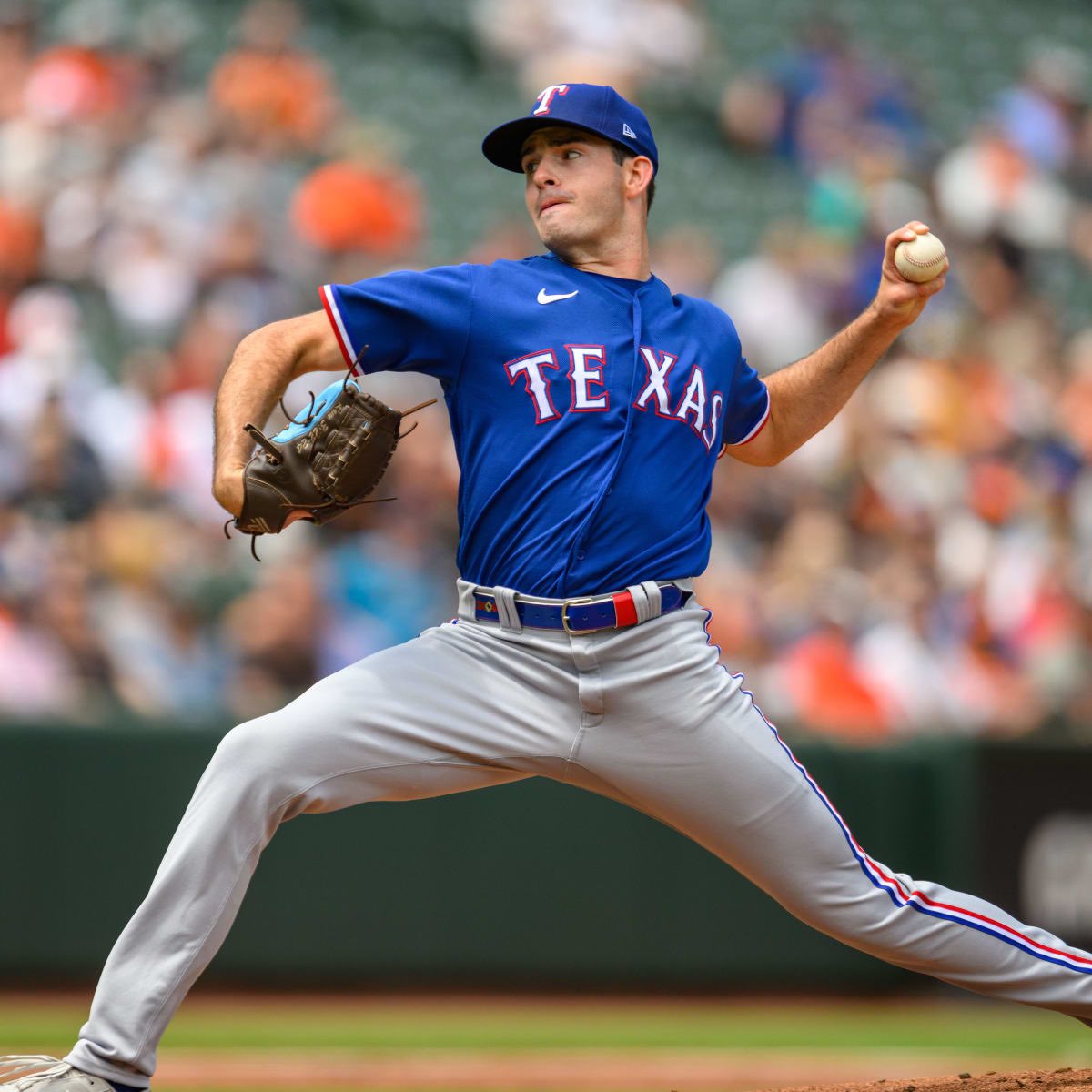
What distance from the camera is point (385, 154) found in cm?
978

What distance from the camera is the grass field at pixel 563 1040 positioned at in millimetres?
5207

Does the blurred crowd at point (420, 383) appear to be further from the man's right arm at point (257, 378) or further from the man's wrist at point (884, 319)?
the man's wrist at point (884, 319)

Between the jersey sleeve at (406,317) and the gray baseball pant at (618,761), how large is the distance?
470 millimetres

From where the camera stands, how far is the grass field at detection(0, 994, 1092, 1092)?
5.21 meters

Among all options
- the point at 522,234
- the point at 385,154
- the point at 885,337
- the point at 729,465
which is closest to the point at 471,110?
the point at 385,154

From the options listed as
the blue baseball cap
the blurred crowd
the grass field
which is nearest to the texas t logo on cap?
the blue baseball cap

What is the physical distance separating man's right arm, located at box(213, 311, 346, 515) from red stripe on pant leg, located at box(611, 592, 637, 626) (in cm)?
66

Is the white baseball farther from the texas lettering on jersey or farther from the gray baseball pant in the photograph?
the gray baseball pant

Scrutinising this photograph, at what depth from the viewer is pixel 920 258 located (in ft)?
11.3

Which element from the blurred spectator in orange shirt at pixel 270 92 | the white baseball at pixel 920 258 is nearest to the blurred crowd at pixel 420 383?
the blurred spectator in orange shirt at pixel 270 92

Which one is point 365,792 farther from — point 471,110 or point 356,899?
point 471,110

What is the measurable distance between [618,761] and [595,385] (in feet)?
2.32

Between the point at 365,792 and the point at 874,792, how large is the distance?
4591 mm

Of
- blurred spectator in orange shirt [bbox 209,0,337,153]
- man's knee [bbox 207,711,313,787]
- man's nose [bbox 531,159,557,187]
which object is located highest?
blurred spectator in orange shirt [bbox 209,0,337,153]
